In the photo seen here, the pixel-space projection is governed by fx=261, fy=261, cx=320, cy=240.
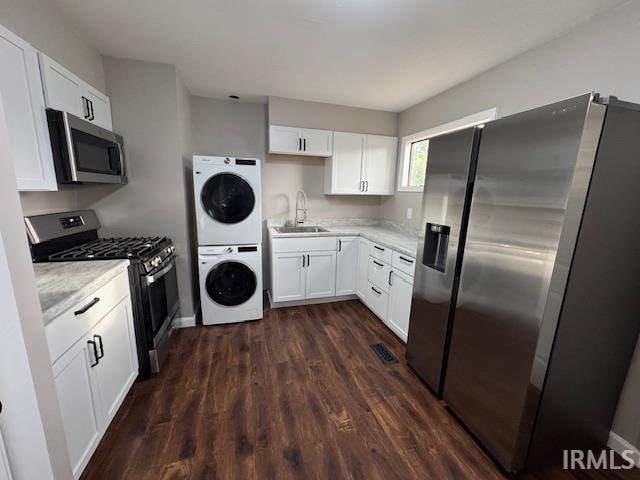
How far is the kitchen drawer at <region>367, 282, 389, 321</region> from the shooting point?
2.69 m

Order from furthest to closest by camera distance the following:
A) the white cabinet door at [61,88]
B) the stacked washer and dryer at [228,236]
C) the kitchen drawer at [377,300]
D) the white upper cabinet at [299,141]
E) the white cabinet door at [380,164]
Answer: the white cabinet door at [380,164], the white upper cabinet at [299,141], the kitchen drawer at [377,300], the stacked washer and dryer at [228,236], the white cabinet door at [61,88]

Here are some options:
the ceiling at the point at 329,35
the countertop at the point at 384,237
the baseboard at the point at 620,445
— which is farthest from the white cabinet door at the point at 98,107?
the baseboard at the point at 620,445

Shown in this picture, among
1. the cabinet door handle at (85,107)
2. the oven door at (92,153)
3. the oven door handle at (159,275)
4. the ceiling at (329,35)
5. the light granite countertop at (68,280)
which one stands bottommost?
the oven door handle at (159,275)

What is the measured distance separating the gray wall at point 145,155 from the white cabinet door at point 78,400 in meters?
1.44

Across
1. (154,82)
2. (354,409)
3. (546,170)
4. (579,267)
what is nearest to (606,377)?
(579,267)

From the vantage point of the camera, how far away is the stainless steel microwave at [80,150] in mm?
1557

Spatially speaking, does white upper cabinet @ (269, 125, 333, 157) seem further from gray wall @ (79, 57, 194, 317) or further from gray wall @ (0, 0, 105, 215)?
gray wall @ (0, 0, 105, 215)

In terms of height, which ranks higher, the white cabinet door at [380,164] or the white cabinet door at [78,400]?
the white cabinet door at [380,164]

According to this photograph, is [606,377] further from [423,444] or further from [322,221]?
[322,221]

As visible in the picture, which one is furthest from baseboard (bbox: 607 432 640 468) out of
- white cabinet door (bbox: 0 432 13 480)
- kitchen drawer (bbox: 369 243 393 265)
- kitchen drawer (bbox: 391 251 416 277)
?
white cabinet door (bbox: 0 432 13 480)

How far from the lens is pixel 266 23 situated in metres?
1.71

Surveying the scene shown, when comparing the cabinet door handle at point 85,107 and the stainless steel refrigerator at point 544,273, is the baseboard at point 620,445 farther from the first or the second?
the cabinet door handle at point 85,107

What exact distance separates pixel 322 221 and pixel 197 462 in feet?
9.41

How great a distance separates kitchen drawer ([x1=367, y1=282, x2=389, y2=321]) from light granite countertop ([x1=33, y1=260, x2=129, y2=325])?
2.22 metres
